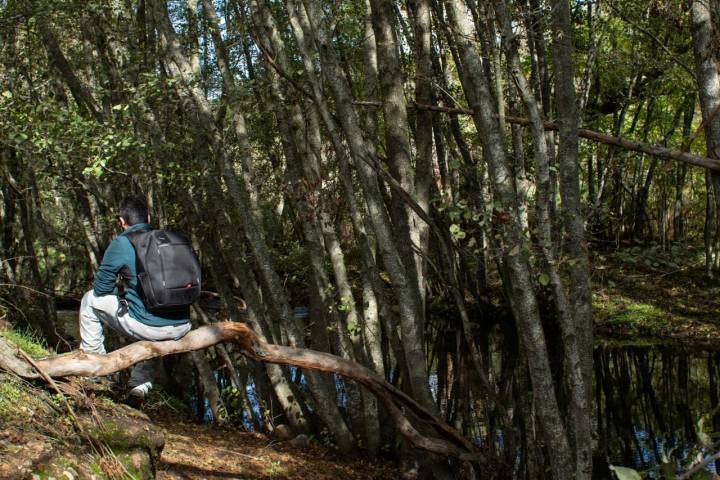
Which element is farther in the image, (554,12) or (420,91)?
(420,91)

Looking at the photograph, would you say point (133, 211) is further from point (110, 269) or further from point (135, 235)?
point (110, 269)

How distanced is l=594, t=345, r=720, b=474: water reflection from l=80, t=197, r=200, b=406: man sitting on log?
6.91m

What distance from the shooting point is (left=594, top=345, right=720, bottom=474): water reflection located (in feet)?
36.0

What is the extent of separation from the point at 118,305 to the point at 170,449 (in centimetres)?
269

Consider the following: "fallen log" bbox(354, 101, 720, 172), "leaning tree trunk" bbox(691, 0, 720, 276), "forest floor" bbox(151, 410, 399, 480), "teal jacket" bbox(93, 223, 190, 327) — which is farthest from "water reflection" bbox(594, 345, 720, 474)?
"teal jacket" bbox(93, 223, 190, 327)

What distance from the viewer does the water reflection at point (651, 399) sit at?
10984 millimetres

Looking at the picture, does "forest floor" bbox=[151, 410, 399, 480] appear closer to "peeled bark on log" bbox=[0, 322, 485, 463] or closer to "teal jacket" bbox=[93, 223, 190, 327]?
"peeled bark on log" bbox=[0, 322, 485, 463]

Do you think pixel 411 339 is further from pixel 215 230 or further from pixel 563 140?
pixel 215 230

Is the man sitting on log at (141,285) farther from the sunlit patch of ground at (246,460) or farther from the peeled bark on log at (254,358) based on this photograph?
the sunlit patch of ground at (246,460)

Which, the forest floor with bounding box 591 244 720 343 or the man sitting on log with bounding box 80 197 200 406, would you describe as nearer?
the man sitting on log with bounding box 80 197 200 406

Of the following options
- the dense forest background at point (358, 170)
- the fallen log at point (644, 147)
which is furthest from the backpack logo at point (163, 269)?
the fallen log at point (644, 147)

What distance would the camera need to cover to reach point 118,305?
5926 mm

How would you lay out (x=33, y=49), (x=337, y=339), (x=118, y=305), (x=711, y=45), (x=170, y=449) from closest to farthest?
(x=118, y=305) < (x=711, y=45) < (x=170, y=449) < (x=337, y=339) < (x=33, y=49)

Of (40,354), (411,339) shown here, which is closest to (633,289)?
(411,339)
